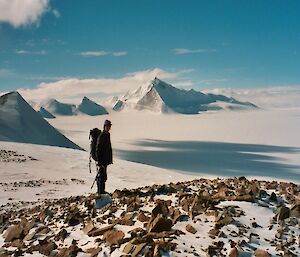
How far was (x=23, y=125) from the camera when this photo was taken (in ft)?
392

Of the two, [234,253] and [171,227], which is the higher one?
[171,227]

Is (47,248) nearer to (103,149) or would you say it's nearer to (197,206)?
(197,206)

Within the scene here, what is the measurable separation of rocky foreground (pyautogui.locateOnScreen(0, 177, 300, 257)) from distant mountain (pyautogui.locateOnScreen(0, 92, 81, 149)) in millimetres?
98805

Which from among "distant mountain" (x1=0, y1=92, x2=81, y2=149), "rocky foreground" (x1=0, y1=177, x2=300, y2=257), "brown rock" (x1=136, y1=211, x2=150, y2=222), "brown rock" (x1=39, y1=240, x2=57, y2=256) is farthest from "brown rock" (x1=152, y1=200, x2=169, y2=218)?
"distant mountain" (x1=0, y1=92, x2=81, y2=149)

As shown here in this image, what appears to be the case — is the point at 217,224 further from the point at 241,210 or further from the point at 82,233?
the point at 82,233

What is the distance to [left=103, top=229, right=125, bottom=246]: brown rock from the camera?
9336 mm

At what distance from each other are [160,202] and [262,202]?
2921 mm

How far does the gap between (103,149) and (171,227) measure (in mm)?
4990

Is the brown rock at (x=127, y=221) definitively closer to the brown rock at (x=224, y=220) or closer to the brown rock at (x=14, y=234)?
the brown rock at (x=224, y=220)

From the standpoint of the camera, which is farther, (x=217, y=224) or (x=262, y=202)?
(x=262, y=202)

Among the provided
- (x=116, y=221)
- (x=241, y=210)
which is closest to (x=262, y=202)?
(x=241, y=210)

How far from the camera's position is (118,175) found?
138ft

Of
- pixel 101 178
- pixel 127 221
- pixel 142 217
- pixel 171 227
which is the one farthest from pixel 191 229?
pixel 101 178

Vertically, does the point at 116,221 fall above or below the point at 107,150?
below
